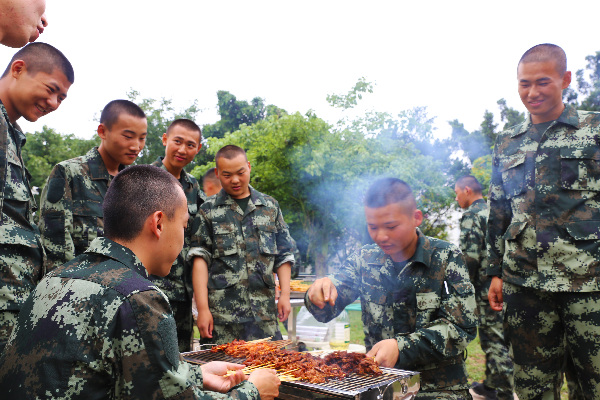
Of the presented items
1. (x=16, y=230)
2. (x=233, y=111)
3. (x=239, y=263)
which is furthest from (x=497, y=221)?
(x=233, y=111)

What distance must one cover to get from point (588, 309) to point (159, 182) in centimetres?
311

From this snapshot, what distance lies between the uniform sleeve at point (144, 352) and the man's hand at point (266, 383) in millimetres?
534

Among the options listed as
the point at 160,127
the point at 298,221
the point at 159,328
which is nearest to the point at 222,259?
the point at 159,328

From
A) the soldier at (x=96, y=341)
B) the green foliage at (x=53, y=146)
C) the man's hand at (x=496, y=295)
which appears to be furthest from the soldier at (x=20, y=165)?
the green foliage at (x=53, y=146)

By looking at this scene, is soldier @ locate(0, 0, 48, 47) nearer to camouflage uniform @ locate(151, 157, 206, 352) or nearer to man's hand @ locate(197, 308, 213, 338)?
camouflage uniform @ locate(151, 157, 206, 352)

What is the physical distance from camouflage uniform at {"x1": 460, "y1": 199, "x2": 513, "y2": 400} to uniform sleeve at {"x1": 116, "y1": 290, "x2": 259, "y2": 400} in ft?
16.2

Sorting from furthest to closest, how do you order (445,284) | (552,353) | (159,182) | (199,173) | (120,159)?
(199,173), (120,159), (552,353), (445,284), (159,182)

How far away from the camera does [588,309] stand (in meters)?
3.12

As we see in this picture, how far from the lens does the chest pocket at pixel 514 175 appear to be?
12.0ft

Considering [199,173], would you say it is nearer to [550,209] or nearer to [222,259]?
[222,259]

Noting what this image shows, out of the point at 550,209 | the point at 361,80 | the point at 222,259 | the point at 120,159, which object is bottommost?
the point at 222,259

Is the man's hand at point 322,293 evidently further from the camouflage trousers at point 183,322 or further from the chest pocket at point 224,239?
the camouflage trousers at point 183,322

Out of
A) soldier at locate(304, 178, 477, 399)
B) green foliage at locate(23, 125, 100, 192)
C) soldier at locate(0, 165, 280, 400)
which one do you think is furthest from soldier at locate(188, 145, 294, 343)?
green foliage at locate(23, 125, 100, 192)

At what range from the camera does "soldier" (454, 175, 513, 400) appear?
5.65 m
